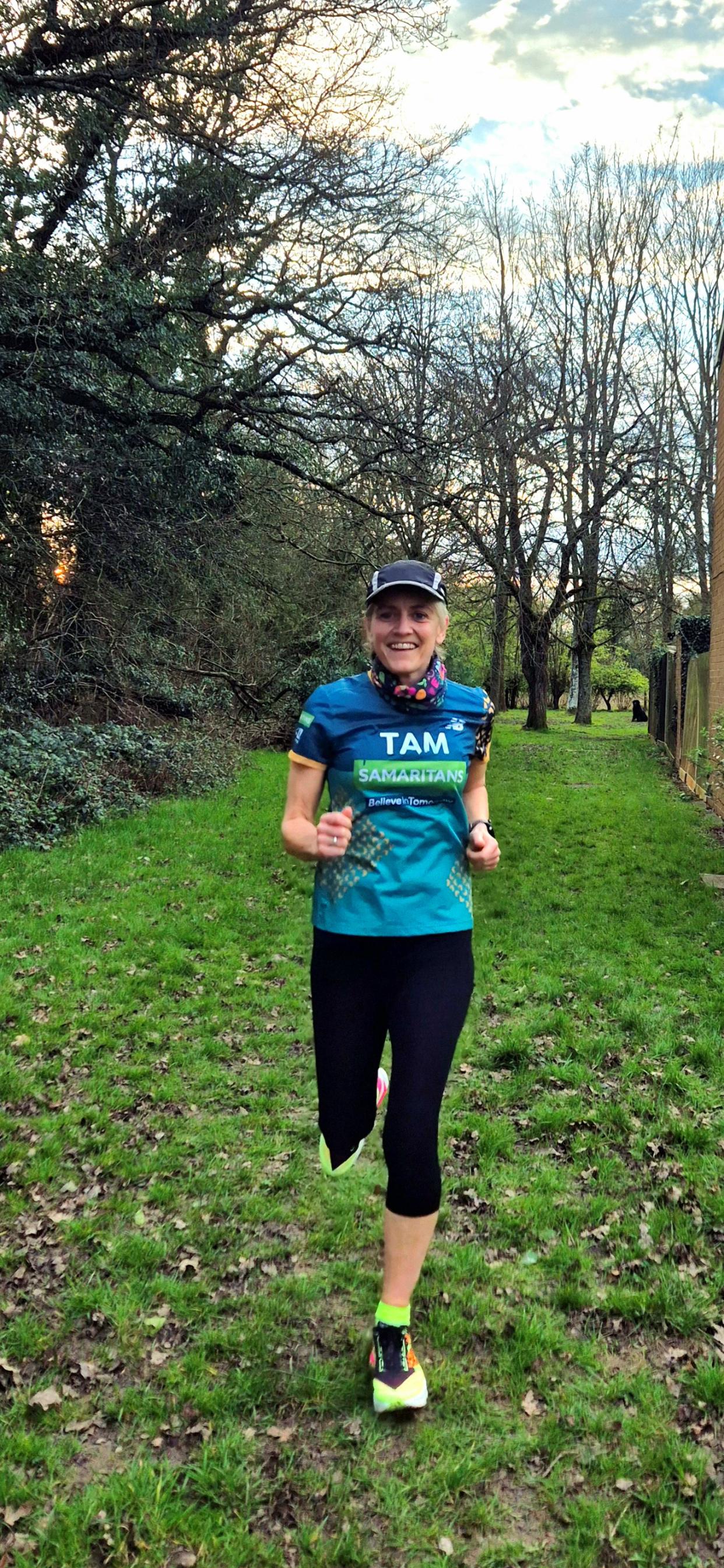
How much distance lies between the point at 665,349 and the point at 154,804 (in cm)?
2197

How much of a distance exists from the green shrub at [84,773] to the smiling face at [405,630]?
25.9 feet

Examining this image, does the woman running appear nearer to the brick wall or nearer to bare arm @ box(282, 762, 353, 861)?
bare arm @ box(282, 762, 353, 861)

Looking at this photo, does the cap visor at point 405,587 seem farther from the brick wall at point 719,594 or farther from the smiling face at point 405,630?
the brick wall at point 719,594

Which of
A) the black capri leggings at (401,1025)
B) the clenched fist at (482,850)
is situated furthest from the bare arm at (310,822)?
the clenched fist at (482,850)

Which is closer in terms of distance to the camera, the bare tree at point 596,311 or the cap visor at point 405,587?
the cap visor at point 405,587

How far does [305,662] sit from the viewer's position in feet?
61.3

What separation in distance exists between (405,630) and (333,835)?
0.59 meters

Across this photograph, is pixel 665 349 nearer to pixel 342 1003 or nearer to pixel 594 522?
pixel 594 522

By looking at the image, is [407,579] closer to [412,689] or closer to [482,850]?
[412,689]

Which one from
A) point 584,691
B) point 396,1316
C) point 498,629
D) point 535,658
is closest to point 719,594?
point 498,629

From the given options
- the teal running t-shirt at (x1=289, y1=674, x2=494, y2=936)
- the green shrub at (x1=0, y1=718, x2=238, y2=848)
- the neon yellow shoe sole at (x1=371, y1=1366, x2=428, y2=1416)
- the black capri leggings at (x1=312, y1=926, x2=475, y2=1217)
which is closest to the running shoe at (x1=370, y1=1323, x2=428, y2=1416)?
the neon yellow shoe sole at (x1=371, y1=1366, x2=428, y2=1416)

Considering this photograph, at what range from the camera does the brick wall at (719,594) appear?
12062mm

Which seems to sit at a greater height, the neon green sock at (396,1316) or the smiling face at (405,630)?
the smiling face at (405,630)

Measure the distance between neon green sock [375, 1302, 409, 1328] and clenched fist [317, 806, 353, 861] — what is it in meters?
1.24
